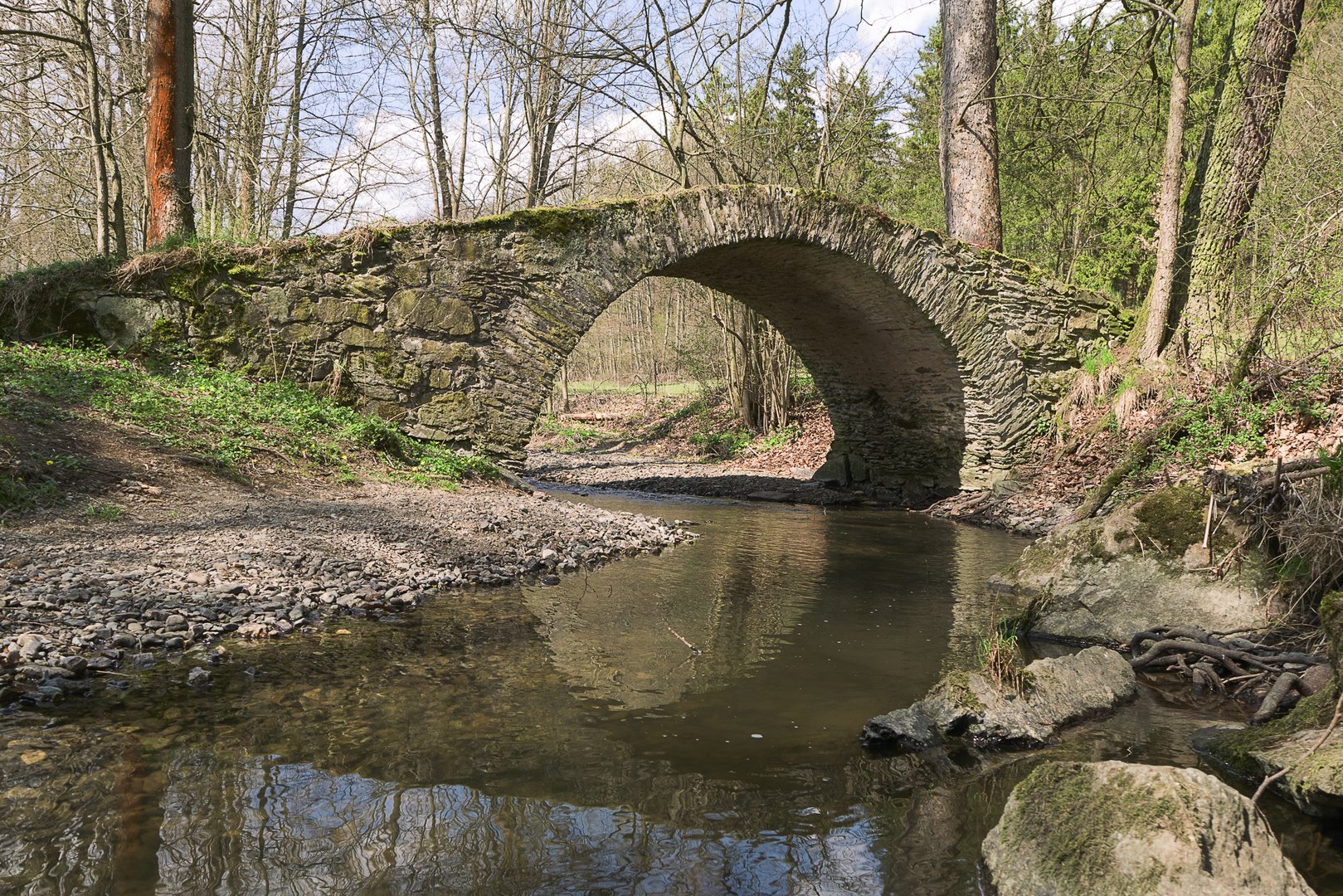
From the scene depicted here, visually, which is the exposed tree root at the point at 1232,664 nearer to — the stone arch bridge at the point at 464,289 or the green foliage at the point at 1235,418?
the green foliage at the point at 1235,418

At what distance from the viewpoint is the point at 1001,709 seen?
3518mm

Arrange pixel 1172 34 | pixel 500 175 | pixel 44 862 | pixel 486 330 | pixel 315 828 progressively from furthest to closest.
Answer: pixel 500 175 → pixel 1172 34 → pixel 486 330 → pixel 315 828 → pixel 44 862

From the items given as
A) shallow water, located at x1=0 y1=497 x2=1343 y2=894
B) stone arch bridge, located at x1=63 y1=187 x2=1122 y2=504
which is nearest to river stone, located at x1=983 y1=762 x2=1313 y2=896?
shallow water, located at x1=0 y1=497 x2=1343 y2=894

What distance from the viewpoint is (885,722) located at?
11.1 feet

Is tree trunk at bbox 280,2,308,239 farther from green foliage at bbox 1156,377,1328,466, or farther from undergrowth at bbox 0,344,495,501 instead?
green foliage at bbox 1156,377,1328,466

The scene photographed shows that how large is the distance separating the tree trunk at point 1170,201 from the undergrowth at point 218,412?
25.5 feet

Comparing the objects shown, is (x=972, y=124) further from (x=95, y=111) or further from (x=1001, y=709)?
(x=95, y=111)

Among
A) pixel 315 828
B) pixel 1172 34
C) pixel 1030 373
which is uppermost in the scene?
pixel 1172 34

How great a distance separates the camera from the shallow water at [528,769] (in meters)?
2.42

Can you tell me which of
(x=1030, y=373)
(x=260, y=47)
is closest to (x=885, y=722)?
(x=1030, y=373)

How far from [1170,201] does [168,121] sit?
438 inches

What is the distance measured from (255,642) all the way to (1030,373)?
31.9ft

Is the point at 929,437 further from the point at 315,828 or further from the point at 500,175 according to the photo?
the point at 315,828

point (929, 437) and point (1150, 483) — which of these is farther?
point (929, 437)
